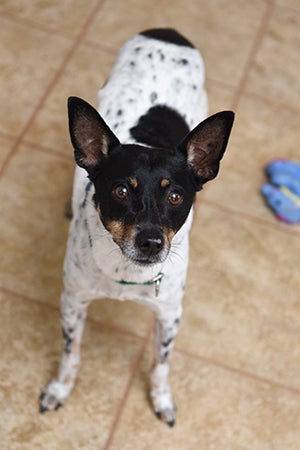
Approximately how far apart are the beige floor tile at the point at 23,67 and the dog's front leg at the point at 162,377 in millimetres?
1333

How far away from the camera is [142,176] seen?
1907mm

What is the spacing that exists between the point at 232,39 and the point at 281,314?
1.76 metres

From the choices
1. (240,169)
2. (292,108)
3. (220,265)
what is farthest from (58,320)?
(292,108)

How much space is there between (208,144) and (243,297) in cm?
100

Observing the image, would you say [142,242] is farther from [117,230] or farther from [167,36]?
[167,36]

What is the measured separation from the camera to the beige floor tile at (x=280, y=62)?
3.66m

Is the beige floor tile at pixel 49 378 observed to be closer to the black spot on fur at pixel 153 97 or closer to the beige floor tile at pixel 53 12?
the black spot on fur at pixel 153 97

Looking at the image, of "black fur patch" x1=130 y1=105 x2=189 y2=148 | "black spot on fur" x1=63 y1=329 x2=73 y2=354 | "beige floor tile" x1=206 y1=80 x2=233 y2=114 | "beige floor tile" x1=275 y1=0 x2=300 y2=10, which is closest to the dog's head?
"black fur patch" x1=130 y1=105 x2=189 y2=148

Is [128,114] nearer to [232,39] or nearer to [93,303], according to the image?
[93,303]

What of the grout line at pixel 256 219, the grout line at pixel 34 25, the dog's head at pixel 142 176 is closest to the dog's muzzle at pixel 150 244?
the dog's head at pixel 142 176

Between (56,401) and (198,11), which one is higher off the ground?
(198,11)

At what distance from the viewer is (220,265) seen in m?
2.90

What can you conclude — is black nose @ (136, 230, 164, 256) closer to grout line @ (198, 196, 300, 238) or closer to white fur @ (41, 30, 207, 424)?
white fur @ (41, 30, 207, 424)

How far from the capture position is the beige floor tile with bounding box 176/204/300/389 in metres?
2.64
